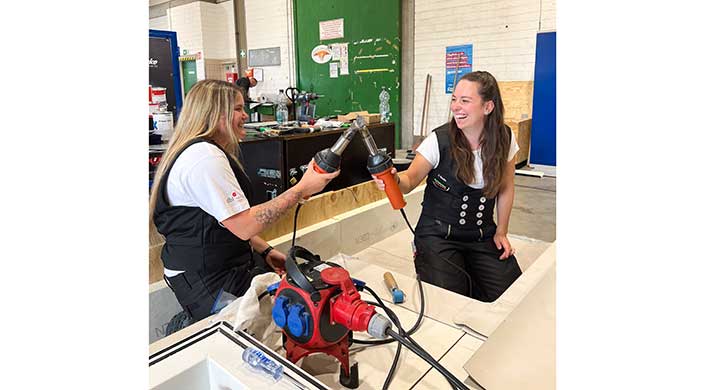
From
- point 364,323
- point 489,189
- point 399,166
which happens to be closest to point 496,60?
point 399,166

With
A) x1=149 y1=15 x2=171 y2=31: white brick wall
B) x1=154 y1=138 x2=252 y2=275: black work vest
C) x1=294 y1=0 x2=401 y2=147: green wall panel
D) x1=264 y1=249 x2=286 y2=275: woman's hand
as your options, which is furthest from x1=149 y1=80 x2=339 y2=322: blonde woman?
x1=149 y1=15 x2=171 y2=31: white brick wall

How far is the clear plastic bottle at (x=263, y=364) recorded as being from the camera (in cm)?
72

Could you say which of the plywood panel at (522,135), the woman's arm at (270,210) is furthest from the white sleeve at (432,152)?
the plywood panel at (522,135)

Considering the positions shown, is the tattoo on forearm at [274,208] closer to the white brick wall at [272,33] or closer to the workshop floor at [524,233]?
the workshop floor at [524,233]

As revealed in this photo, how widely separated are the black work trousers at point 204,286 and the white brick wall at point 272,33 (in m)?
5.55

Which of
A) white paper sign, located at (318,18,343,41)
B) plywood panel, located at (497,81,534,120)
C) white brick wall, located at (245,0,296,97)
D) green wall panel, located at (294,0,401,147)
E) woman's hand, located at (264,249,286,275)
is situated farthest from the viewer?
white brick wall, located at (245,0,296,97)

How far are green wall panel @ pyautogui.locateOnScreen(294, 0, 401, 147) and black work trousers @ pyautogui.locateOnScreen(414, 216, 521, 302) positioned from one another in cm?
392

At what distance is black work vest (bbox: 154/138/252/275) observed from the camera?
4.62ft

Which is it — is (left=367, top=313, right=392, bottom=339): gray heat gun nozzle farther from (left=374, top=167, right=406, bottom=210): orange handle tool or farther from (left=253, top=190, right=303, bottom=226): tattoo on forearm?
(left=253, top=190, right=303, bottom=226): tattoo on forearm

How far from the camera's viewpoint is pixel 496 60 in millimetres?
4820

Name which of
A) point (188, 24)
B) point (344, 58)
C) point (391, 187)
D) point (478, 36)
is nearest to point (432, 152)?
point (391, 187)
